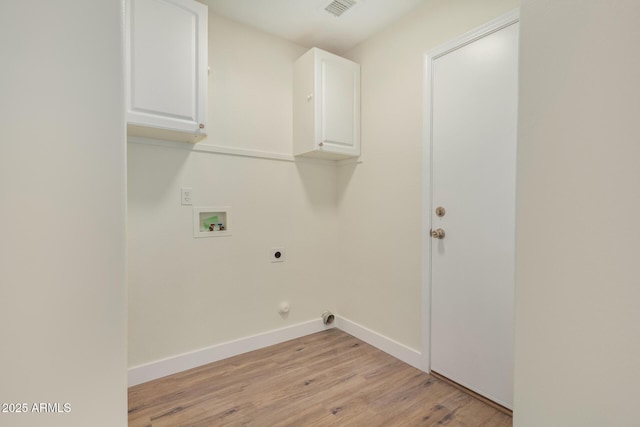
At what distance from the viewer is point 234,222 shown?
2.19m

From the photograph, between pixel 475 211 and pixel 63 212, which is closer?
pixel 63 212

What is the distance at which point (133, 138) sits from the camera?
180 centimetres

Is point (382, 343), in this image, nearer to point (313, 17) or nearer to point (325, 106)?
point (325, 106)

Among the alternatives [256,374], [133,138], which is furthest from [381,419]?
[133,138]

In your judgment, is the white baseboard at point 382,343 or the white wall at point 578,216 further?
the white baseboard at point 382,343

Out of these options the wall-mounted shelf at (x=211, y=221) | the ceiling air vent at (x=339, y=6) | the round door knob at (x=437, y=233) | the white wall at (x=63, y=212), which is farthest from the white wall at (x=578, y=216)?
the wall-mounted shelf at (x=211, y=221)

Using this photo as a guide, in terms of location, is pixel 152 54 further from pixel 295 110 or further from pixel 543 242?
pixel 543 242

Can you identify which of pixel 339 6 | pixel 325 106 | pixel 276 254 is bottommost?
pixel 276 254

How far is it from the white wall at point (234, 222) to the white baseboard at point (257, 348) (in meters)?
0.05

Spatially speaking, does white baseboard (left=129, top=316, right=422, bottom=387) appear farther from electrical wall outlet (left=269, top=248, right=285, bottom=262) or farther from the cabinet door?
the cabinet door

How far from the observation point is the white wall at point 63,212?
57 centimetres

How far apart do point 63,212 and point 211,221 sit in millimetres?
1519

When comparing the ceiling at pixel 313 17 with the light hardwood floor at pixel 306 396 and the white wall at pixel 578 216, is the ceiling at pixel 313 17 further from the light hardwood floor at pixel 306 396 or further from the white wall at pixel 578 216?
the light hardwood floor at pixel 306 396

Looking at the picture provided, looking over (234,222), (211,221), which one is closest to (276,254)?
(234,222)
